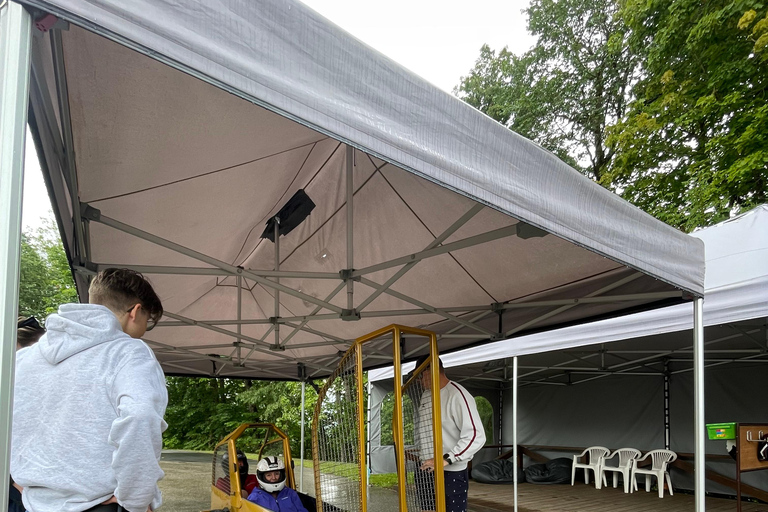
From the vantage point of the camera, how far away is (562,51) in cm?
1952

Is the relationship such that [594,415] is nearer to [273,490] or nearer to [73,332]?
[273,490]

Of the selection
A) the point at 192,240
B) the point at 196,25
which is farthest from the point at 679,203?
the point at 196,25

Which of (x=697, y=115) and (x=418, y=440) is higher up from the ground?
(x=697, y=115)

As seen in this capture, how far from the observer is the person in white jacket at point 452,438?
3.46m

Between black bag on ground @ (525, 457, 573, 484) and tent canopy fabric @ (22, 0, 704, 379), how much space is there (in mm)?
8501

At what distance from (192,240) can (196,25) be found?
324cm

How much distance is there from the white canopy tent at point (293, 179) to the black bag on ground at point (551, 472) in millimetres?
8617

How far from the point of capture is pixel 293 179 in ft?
13.0

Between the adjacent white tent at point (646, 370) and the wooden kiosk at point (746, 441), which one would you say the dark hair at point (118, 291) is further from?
the adjacent white tent at point (646, 370)

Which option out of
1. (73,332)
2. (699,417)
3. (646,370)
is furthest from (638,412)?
(73,332)

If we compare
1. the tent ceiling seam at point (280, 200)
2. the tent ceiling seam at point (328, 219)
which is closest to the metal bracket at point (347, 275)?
the tent ceiling seam at point (328, 219)

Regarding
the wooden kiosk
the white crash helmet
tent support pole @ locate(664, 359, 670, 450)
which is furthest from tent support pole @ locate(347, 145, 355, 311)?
tent support pole @ locate(664, 359, 670, 450)

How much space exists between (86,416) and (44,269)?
8.26 ft

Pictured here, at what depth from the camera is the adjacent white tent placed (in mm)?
5945
